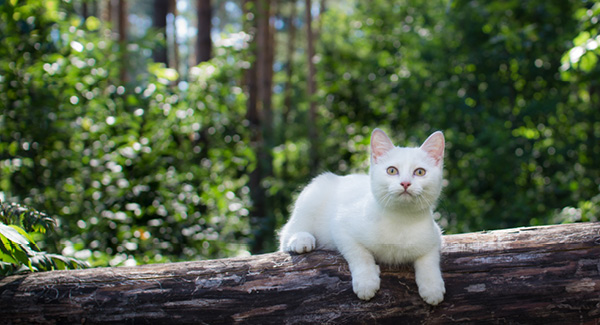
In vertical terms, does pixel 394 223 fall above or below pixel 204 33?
below

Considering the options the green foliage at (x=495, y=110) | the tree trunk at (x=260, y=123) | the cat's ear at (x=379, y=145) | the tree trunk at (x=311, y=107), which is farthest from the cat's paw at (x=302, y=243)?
the tree trunk at (x=311, y=107)

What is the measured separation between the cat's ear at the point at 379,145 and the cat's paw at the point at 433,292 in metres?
0.61

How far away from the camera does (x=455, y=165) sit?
5418mm

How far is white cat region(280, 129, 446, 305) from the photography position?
6.54ft

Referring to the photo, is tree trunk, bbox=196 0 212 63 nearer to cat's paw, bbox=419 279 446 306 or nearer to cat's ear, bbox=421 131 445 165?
cat's ear, bbox=421 131 445 165

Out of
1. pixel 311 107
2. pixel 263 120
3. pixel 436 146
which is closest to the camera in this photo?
pixel 436 146

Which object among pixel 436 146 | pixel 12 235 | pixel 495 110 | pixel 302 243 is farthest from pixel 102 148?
pixel 495 110

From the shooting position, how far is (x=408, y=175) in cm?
203

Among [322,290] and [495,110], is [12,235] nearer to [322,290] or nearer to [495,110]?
[322,290]

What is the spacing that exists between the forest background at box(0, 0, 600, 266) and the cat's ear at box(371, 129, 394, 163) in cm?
149

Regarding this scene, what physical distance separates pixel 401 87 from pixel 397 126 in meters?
0.53

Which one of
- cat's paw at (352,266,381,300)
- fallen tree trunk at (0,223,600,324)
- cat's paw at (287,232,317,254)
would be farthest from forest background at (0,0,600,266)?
cat's paw at (352,266,381,300)

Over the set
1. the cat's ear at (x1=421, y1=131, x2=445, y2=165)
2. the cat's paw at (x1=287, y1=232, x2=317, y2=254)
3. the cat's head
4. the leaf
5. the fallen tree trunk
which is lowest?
the fallen tree trunk

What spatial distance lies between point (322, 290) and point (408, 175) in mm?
614
